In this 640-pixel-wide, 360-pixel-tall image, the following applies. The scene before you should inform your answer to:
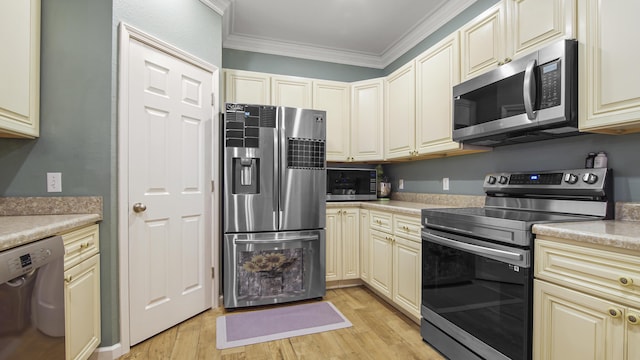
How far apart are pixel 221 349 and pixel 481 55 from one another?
272cm

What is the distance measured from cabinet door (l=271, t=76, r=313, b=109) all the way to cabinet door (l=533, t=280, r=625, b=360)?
8.75 ft

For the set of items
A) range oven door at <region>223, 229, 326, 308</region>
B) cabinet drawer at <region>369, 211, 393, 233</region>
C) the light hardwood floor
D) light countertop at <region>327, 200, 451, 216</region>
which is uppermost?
light countertop at <region>327, 200, 451, 216</region>

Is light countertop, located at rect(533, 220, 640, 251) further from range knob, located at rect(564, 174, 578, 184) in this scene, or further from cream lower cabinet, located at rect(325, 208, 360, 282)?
cream lower cabinet, located at rect(325, 208, 360, 282)

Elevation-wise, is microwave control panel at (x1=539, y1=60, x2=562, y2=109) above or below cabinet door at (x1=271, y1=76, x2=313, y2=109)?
below

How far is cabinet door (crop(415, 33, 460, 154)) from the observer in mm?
2311

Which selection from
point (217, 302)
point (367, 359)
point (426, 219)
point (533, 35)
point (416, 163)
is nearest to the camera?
A: point (533, 35)

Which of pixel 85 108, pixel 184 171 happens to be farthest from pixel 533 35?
pixel 85 108

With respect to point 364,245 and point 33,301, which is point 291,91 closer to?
point 364,245

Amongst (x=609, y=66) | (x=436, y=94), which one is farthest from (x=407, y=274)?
(x=609, y=66)

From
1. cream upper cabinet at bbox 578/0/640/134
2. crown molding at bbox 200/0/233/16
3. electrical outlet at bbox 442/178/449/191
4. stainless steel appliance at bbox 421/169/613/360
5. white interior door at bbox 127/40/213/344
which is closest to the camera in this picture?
cream upper cabinet at bbox 578/0/640/134

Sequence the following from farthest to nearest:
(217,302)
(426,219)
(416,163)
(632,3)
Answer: (416,163)
(217,302)
(426,219)
(632,3)

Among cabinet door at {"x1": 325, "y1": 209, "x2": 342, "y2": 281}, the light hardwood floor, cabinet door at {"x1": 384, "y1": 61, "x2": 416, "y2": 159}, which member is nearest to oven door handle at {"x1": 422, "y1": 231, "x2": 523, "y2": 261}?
the light hardwood floor

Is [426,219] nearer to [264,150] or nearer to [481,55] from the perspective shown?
[481,55]

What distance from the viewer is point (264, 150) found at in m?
2.67
